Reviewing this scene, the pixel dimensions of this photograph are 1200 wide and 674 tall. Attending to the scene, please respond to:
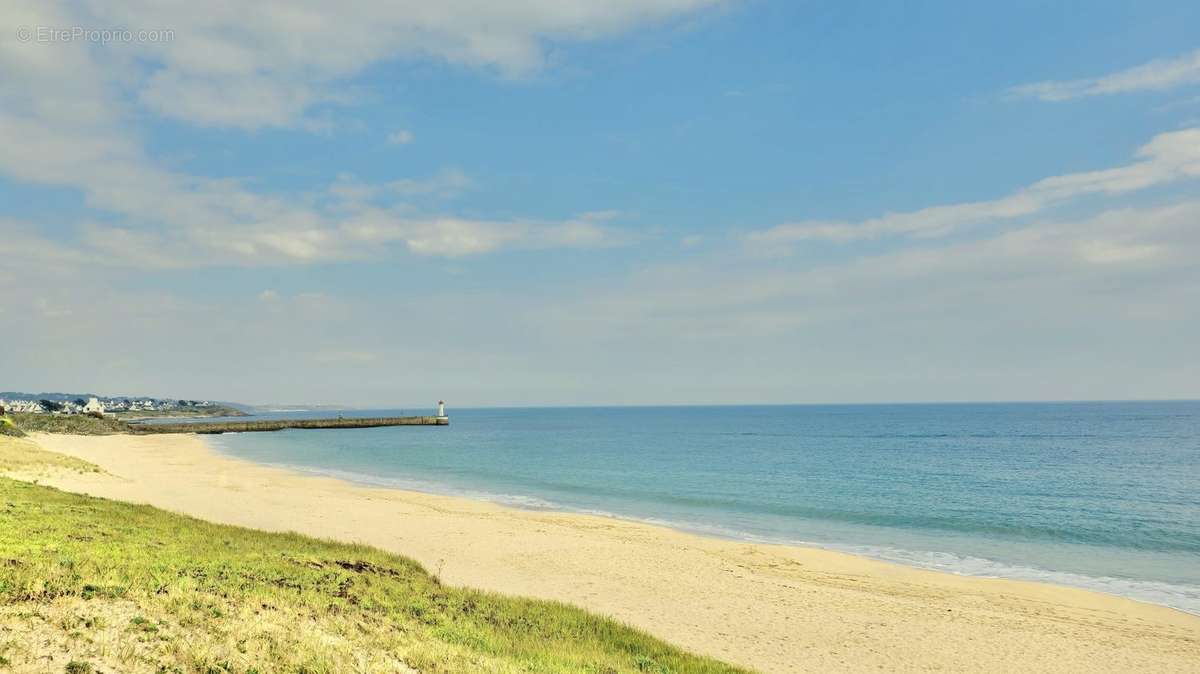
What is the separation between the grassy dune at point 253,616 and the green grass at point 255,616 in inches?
1.3

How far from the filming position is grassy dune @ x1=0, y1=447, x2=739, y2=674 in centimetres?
953

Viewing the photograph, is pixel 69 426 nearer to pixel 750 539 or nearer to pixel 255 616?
pixel 750 539

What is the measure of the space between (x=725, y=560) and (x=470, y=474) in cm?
3940

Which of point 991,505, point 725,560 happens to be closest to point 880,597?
point 725,560

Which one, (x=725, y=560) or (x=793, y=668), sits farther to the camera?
(x=725, y=560)

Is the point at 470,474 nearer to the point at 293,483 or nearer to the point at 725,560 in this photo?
the point at 293,483

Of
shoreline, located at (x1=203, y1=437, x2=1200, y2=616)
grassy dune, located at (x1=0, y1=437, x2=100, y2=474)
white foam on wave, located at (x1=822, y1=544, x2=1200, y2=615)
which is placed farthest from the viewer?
grassy dune, located at (x1=0, y1=437, x2=100, y2=474)

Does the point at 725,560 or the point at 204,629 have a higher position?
the point at 204,629

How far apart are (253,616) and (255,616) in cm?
3

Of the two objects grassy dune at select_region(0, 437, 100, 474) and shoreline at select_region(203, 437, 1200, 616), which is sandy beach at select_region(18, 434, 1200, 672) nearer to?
shoreline at select_region(203, 437, 1200, 616)

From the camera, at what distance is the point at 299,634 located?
10.9 m

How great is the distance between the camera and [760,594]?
20.7m

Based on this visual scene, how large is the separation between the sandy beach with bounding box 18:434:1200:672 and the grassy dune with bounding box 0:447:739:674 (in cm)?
340

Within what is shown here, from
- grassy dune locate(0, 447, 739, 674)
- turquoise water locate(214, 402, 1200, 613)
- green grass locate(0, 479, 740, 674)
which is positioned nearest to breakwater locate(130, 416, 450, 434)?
turquoise water locate(214, 402, 1200, 613)
